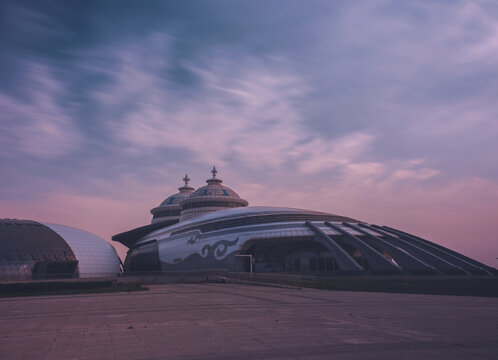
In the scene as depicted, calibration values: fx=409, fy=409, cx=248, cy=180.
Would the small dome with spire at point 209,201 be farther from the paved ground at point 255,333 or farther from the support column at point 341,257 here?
the paved ground at point 255,333

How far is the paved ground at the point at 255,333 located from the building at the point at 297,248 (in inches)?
1178

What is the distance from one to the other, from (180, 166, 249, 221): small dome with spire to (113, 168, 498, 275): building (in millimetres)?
19514

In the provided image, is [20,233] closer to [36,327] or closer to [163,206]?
[163,206]

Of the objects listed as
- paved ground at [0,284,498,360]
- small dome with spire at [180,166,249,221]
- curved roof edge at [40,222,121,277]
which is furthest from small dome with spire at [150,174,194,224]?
paved ground at [0,284,498,360]

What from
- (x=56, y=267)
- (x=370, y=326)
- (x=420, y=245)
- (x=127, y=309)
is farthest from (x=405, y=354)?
(x=56, y=267)

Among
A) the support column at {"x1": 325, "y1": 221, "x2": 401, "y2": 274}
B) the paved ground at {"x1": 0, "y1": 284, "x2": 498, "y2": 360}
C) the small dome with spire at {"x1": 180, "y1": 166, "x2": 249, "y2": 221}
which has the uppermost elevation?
the small dome with spire at {"x1": 180, "y1": 166, "x2": 249, "y2": 221}

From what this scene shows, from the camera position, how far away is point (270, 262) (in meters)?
64.0

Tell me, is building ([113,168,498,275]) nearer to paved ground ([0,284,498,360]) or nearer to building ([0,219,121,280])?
building ([0,219,121,280])

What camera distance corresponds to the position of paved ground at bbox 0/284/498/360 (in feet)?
31.5

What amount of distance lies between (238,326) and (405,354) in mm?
5801

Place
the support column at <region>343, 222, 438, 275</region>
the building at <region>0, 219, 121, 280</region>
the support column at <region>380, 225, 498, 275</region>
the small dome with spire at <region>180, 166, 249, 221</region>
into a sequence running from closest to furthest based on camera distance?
the support column at <region>343, 222, 438, 275</region>, the support column at <region>380, 225, 498, 275</region>, the building at <region>0, 219, 121, 280</region>, the small dome with spire at <region>180, 166, 249, 221</region>

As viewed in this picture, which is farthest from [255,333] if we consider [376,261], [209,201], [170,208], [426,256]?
[170,208]

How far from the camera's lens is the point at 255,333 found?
12062mm

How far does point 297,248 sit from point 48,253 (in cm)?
4117
